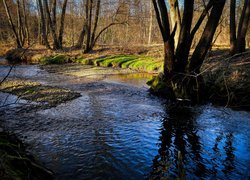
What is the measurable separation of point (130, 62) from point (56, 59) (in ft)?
21.8

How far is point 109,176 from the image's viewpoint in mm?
4527

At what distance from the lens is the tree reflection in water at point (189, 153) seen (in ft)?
15.4

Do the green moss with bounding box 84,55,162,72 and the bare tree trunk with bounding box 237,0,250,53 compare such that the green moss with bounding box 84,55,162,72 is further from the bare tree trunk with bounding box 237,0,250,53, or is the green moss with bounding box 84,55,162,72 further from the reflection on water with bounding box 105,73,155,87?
the bare tree trunk with bounding box 237,0,250,53

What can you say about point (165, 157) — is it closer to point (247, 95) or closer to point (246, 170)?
point (246, 170)

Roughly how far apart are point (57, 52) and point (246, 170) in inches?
857

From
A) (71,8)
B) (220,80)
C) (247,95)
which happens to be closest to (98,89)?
(220,80)

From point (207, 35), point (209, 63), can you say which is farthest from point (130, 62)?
point (207, 35)

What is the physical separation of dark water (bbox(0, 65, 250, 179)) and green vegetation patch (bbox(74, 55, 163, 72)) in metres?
7.84

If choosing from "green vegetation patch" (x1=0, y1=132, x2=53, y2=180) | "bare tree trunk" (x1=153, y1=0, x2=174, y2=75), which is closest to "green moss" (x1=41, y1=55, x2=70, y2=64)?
"bare tree trunk" (x1=153, y1=0, x2=174, y2=75)

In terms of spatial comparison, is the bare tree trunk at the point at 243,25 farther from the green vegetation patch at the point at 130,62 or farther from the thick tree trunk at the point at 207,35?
the thick tree trunk at the point at 207,35

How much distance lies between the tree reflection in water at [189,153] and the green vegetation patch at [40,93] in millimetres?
4177

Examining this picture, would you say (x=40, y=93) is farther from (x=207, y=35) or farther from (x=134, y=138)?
(x=207, y=35)

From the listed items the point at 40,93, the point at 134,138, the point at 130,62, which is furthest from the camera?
the point at 130,62

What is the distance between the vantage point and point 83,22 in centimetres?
2816
